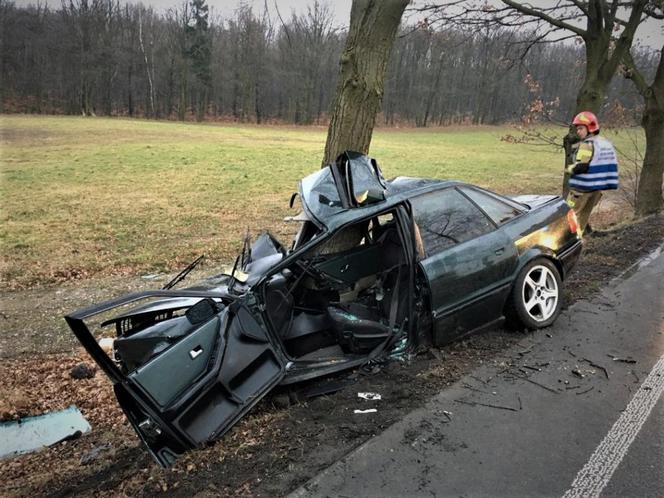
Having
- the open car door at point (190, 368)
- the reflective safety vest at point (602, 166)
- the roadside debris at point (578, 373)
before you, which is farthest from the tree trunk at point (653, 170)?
the open car door at point (190, 368)

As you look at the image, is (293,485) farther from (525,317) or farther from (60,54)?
(60,54)

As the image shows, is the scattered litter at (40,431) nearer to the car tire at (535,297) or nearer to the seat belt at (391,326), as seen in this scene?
the seat belt at (391,326)

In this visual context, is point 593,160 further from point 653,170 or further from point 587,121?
point 653,170

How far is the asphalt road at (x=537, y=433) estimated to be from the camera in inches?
113

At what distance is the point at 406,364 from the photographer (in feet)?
14.0

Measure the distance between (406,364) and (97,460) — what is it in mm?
2490

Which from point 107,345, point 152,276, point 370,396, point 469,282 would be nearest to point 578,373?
point 469,282

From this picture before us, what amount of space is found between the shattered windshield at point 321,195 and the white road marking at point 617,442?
245 cm

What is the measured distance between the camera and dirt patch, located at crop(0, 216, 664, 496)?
3.04 metres

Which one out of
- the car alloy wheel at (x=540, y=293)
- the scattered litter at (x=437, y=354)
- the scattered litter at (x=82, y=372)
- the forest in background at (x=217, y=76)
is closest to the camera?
the scattered litter at (x=437, y=354)

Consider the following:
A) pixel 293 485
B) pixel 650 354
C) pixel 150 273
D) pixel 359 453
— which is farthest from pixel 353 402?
pixel 150 273

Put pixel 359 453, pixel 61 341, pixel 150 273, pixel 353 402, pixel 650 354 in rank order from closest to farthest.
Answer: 1. pixel 359 453
2. pixel 353 402
3. pixel 650 354
4. pixel 61 341
5. pixel 150 273

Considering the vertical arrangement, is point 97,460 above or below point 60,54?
below

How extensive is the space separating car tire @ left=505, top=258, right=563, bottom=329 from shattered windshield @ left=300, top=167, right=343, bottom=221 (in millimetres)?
1857
